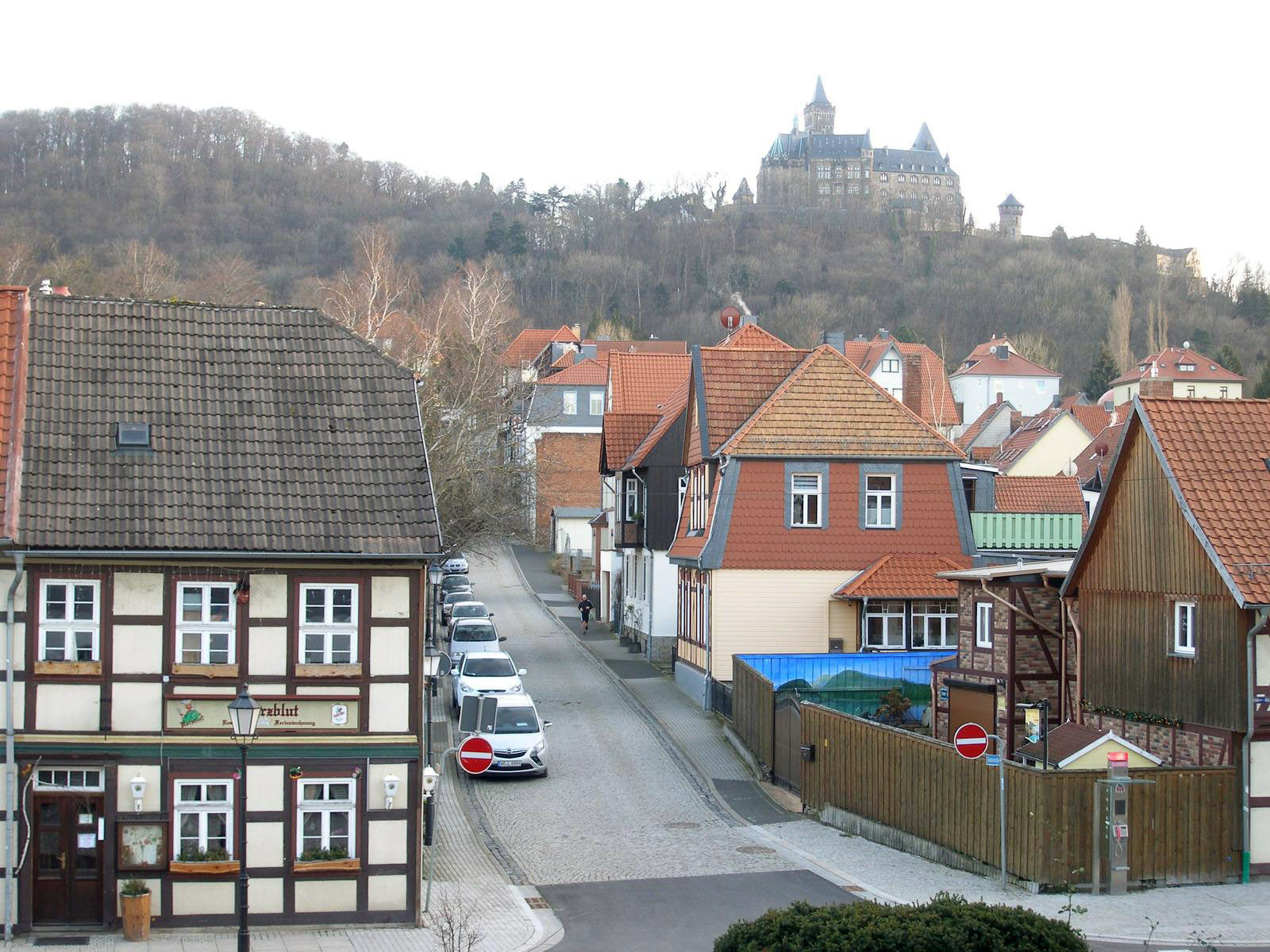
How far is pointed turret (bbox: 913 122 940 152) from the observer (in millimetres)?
192250

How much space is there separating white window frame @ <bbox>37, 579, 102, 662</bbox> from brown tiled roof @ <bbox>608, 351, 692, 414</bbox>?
35317mm

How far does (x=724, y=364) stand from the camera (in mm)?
36344


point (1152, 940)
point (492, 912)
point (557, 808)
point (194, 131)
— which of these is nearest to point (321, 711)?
point (492, 912)

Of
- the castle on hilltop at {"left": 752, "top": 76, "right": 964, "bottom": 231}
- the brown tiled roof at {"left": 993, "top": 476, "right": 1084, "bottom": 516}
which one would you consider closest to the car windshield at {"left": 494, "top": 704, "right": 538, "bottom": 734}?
the brown tiled roof at {"left": 993, "top": 476, "right": 1084, "bottom": 516}

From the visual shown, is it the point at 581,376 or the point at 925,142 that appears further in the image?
the point at 925,142

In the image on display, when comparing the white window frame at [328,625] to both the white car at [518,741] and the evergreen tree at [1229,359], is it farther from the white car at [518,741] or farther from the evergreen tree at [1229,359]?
the evergreen tree at [1229,359]

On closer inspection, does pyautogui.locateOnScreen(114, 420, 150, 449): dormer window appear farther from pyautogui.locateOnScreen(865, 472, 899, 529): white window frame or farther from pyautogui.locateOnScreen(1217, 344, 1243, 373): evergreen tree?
pyautogui.locateOnScreen(1217, 344, 1243, 373): evergreen tree

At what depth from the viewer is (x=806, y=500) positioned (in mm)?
34375

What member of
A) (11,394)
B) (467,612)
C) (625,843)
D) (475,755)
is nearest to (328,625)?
(475,755)

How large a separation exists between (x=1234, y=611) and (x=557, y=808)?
11.7 m

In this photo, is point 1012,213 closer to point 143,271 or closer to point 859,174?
point 859,174

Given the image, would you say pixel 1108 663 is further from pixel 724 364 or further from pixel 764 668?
pixel 724 364

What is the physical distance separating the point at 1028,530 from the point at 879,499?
5.70 m

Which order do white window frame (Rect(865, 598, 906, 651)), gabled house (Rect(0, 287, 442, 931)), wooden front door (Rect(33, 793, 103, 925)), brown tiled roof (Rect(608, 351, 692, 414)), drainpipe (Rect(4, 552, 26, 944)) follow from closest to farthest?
1. drainpipe (Rect(4, 552, 26, 944))
2. wooden front door (Rect(33, 793, 103, 925))
3. gabled house (Rect(0, 287, 442, 931))
4. white window frame (Rect(865, 598, 906, 651))
5. brown tiled roof (Rect(608, 351, 692, 414))
